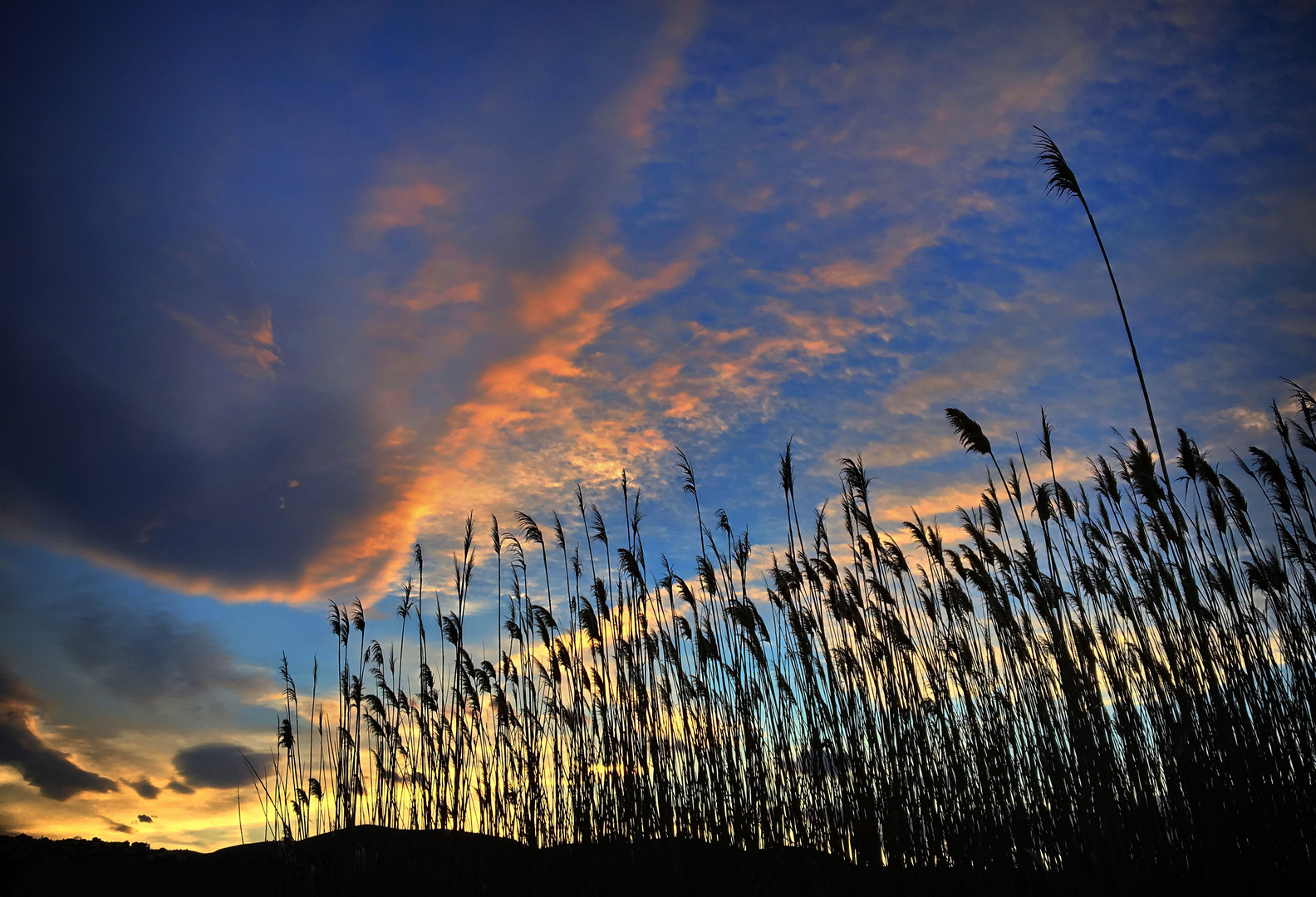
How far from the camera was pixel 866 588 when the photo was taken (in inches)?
263

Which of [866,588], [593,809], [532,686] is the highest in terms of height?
[866,588]

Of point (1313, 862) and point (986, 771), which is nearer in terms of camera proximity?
point (1313, 862)

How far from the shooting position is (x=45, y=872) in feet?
23.0

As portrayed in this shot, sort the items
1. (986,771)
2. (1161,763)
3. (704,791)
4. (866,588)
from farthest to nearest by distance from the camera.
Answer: (866,588)
(704,791)
(986,771)
(1161,763)

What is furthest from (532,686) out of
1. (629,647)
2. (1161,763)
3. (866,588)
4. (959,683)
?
(1161,763)

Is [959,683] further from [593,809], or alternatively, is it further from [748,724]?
[593,809]

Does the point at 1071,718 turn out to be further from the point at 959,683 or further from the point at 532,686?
the point at 532,686

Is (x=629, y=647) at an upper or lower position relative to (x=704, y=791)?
upper

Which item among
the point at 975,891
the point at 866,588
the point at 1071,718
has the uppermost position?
the point at 866,588

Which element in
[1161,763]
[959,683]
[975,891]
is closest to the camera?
[975,891]

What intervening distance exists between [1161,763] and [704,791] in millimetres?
3154

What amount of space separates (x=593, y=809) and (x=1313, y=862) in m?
4.68

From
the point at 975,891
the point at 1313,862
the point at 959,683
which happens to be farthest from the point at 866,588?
the point at 1313,862

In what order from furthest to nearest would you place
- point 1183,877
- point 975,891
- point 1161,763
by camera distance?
point 1161,763 < point 975,891 < point 1183,877
